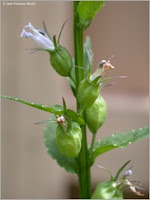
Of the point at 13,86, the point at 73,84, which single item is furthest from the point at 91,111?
the point at 13,86

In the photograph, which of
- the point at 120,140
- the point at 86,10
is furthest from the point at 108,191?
the point at 86,10

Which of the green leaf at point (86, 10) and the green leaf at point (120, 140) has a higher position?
the green leaf at point (86, 10)

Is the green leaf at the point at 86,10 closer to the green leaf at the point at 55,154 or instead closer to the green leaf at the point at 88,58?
the green leaf at the point at 88,58

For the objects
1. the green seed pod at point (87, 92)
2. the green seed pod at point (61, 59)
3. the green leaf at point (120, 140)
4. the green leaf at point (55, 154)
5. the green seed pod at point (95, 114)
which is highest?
the green seed pod at point (61, 59)

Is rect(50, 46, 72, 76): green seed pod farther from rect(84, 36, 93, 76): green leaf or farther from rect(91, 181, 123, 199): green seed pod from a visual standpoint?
rect(91, 181, 123, 199): green seed pod

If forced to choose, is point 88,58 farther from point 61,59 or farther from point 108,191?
point 108,191

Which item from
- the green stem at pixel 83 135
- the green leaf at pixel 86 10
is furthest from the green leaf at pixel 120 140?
the green leaf at pixel 86 10
